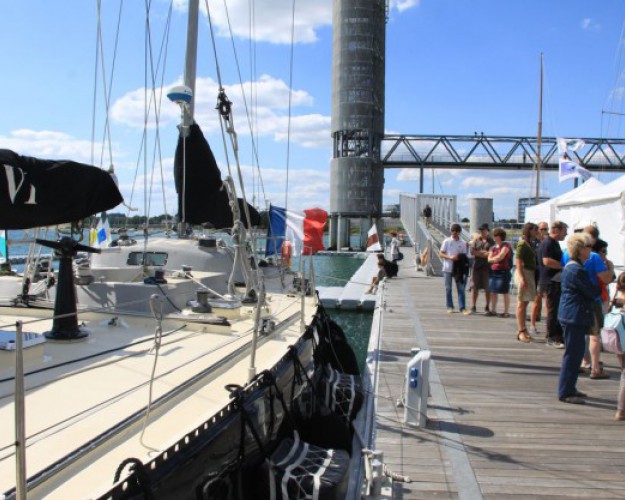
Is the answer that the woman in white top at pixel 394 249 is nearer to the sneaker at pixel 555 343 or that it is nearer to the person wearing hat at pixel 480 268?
the person wearing hat at pixel 480 268

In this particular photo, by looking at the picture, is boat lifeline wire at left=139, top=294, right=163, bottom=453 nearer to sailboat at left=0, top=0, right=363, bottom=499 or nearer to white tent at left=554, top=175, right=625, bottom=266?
sailboat at left=0, top=0, right=363, bottom=499

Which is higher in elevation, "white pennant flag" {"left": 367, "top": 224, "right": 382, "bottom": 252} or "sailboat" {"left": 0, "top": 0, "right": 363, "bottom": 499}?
"white pennant flag" {"left": 367, "top": 224, "right": 382, "bottom": 252}

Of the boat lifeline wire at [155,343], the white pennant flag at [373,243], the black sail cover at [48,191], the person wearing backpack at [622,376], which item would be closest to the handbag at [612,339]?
the person wearing backpack at [622,376]

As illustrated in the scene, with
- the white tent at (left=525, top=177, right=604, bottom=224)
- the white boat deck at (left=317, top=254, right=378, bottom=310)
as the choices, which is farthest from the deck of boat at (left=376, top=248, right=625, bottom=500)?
the white boat deck at (left=317, top=254, right=378, bottom=310)

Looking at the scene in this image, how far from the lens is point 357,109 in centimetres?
5088

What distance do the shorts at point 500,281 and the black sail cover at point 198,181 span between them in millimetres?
4906

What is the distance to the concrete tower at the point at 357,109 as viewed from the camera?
5047cm

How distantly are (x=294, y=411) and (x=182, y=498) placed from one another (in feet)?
7.59

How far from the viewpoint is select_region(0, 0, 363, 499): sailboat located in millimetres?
2795

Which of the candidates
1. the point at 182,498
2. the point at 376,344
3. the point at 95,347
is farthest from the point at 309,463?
the point at 376,344

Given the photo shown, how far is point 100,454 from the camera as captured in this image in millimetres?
2955

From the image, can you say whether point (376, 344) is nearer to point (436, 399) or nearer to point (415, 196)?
point (436, 399)

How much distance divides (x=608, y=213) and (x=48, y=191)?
1071cm

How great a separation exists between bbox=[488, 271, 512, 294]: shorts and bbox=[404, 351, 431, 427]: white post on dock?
4.87 metres
